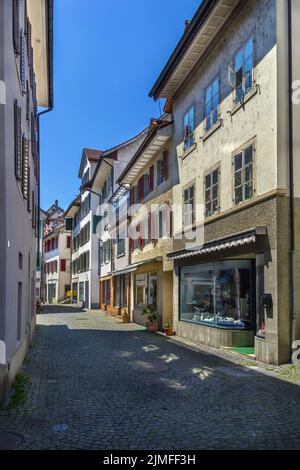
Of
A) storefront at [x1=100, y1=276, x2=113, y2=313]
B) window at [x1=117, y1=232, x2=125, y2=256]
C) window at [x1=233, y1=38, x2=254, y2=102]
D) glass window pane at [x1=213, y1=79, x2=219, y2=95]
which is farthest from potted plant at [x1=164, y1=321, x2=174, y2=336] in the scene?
storefront at [x1=100, y1=276, x2=113, y2=313]

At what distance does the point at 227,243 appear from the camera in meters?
12.3

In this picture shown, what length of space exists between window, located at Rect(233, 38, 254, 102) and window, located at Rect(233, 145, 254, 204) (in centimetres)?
151

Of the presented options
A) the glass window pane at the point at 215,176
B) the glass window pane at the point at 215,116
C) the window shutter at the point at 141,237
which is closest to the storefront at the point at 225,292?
the glass window pane at the point at 215,176

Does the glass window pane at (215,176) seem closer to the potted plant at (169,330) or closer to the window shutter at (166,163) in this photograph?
the window shutter at (166,163)

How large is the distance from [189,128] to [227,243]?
5.80 metres

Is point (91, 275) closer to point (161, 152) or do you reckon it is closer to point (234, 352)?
point (161, 152)

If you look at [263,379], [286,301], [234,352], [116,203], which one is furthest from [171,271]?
[116,203]

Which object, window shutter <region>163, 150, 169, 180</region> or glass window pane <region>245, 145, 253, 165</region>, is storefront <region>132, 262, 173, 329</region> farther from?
glass window pane <region>245, 145, 253, 165</region>

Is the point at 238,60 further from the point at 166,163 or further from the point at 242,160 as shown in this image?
the point at 166,163

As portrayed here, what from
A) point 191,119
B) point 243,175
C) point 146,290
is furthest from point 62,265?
point 243,175

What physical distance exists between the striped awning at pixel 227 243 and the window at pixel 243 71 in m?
3.69

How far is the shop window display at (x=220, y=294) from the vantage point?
41.3ft
